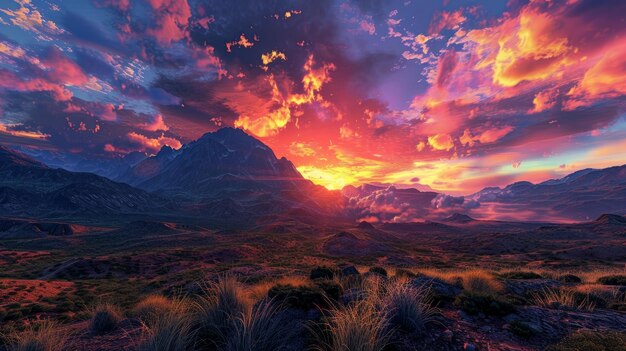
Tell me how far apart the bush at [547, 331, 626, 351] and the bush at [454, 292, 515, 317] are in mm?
1555

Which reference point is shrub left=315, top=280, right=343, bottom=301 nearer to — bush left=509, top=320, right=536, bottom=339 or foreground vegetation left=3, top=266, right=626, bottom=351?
foreground vegetation left=3, top=266, right=626, bottom=351

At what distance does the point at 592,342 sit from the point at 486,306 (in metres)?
2.36

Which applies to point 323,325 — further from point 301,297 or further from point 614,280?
point 614,280

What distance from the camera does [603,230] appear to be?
115 meters

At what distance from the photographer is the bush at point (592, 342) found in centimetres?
520

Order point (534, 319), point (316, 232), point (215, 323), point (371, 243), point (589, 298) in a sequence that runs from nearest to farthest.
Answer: point (215, 323), point (534, 319), point (589, 298), point (371, 243), point (316, 232)

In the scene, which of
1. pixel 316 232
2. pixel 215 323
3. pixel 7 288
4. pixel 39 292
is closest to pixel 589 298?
pixel 215 323

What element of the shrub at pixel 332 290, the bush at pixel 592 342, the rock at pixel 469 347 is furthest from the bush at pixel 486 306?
the shrub at pixel 332 290

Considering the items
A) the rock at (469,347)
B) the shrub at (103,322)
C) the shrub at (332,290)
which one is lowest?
the shrub at (103,322)

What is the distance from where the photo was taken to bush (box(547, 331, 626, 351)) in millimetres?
5199

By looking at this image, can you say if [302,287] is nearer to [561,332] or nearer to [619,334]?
[561,332]

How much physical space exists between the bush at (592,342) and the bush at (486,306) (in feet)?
5.10

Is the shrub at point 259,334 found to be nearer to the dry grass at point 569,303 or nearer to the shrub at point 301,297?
the shrub at point 301,297

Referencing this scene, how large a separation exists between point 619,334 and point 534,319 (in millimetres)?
1542
